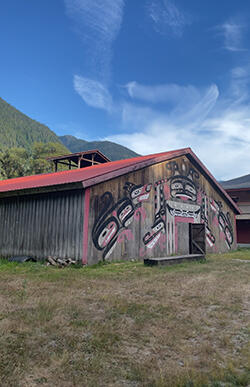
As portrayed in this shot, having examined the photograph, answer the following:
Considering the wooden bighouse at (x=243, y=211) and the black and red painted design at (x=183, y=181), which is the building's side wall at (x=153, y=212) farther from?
the wooden bighouse at (x=243, y=211)

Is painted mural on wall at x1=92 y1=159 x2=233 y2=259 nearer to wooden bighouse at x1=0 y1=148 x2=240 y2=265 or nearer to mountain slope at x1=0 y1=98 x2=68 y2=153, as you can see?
wooden bighouse at x1=0 y1=148 x2=240 y2=265

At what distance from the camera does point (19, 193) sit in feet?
40.8

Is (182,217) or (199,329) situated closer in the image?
(199,329)

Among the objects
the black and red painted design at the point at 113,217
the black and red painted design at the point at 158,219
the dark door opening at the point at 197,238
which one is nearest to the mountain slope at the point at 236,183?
the dark door opening at the point at 197,238

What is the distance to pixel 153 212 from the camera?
14.5 metres

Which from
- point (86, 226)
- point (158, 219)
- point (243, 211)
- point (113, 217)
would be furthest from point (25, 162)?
point (86, 226)

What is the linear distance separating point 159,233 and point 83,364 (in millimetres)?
11901

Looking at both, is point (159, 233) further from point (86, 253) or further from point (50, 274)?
point (50, 274)

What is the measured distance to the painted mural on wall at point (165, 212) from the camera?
1182cm

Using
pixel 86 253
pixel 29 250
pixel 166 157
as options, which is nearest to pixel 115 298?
pixel 86 253

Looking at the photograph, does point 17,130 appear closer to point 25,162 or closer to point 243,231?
point 25,162

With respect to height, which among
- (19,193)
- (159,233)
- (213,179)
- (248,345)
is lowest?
(248,345)

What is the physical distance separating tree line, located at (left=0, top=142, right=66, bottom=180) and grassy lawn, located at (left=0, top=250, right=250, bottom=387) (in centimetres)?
4509

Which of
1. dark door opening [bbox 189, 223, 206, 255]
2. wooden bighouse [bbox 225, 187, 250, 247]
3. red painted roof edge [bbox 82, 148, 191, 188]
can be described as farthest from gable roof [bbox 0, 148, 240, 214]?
wooden bighouse [bbox 225, 187, 250, 247]
